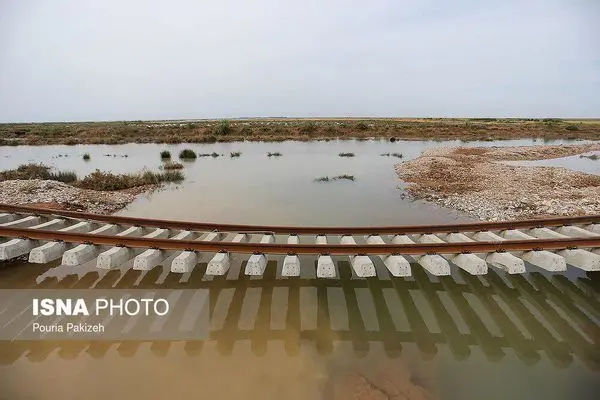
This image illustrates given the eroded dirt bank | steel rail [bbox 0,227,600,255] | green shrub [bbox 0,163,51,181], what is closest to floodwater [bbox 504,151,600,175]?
the eroded dirt bank

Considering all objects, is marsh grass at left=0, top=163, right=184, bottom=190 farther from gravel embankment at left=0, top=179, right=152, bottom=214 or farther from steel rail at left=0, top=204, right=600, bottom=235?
steel rail at left=0, top=204, right=600, bottom=235

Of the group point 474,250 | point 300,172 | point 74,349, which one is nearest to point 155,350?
point 74,349

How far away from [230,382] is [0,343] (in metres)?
3.42

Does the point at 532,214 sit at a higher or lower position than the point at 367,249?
lower

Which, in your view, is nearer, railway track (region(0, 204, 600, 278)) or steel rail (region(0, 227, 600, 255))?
railway track (region(0, 204, 600, 278))

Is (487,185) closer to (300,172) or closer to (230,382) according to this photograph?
(300,172)

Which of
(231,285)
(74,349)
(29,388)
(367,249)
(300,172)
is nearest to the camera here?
(29,388)

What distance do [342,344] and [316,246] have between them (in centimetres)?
159

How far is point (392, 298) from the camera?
219 inches

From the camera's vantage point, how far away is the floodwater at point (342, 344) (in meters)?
3.76

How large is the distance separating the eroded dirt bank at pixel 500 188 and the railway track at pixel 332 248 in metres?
3.78

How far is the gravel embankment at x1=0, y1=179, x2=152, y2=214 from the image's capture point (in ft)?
35.7

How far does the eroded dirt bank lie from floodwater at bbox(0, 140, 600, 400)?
4.51 meters

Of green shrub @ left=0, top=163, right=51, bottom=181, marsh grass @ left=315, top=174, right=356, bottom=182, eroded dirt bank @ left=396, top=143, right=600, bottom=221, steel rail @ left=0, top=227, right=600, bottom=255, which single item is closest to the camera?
steel rail @ left=0, top=227, right=600, bottom=255
